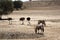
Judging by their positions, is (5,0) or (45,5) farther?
(45,5)

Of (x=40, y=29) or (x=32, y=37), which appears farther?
(x=40, y=29)

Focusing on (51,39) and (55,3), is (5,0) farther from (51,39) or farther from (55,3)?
(55,3)

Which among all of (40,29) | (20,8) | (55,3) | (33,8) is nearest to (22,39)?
(40,29)

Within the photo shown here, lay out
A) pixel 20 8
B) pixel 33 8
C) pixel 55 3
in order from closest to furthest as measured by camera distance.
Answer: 1. pixel 20 8
2. pixel 33 8
3. pixel 55 3

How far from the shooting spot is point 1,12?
11.4m

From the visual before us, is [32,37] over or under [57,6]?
over

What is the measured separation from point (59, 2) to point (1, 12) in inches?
955

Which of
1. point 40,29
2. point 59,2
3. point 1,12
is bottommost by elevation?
point 59,2

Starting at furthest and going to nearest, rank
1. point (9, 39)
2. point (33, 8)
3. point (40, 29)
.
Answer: point (33, 8), point (40, 29), point (9, 39)

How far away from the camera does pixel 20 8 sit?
29000 millimetres

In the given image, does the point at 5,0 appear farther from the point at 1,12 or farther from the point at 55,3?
the point at 55,3

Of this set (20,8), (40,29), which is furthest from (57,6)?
(40,29)

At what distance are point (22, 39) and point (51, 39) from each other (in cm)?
126

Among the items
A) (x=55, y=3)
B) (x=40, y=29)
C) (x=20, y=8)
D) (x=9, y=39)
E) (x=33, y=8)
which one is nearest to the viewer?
(x=9, y=39)
